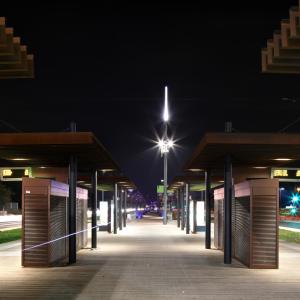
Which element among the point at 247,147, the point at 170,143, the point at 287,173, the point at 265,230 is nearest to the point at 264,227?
the point at 265,230

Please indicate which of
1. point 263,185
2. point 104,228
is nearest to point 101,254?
point 263,185

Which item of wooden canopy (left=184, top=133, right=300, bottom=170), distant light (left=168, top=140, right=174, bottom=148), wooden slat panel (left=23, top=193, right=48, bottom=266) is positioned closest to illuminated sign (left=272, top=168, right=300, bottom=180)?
wooden canopy (left=184, top=133, right=300, bottom=170)

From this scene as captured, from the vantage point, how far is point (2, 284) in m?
13.9

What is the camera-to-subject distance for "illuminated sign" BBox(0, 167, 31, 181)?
1056 inches

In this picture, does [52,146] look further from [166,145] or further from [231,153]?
[166,145]

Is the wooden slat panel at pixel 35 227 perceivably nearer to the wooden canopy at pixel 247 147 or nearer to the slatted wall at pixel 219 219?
the wooden canopy at pixel 247 147

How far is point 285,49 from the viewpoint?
6.60m

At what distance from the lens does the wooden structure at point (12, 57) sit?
656 centimetres

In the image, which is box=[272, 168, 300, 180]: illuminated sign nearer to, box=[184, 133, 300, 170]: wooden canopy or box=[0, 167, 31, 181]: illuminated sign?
box=[184, 133, 300, 170]: wooden canopy

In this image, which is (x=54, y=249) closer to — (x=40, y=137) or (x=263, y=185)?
(x=40, y=137)

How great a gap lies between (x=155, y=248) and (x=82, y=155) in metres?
6.69

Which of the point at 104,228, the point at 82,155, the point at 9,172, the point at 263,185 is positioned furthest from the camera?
the point at 104,228

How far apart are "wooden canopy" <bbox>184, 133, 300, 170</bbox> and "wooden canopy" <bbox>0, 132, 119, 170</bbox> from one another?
291cm

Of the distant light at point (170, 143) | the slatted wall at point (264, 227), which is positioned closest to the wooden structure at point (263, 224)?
the slatted wall at point (264, 227)
